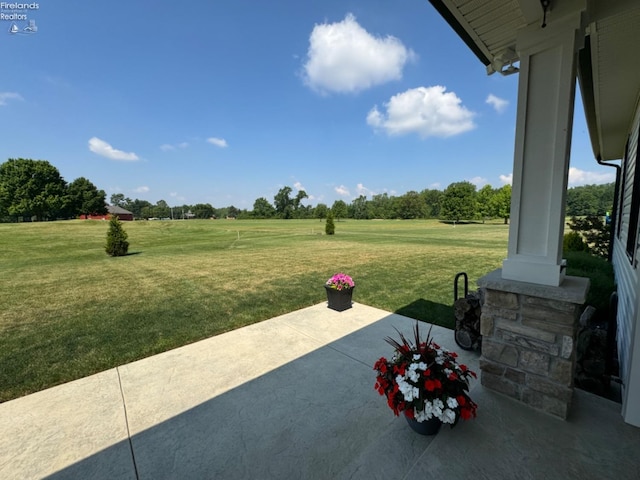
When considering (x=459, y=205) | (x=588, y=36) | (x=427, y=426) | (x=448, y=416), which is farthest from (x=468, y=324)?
(x=459, y=205)

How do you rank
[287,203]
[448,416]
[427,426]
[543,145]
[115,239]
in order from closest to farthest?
[448,416] → [427,426] → [543,145] → [115,239] → [287,203]

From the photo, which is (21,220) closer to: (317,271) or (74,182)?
(74,182)

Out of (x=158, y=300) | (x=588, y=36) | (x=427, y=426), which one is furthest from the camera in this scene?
(x=158, y=300)

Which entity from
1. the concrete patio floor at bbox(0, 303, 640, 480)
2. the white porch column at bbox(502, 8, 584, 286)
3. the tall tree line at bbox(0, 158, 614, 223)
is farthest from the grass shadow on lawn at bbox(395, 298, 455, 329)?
the tall tree line at bbox(0, 158, 614, 223)

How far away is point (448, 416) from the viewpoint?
4.82 ft

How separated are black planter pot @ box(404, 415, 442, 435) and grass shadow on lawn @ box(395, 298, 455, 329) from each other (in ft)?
7.77

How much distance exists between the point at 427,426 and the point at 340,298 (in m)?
2.75

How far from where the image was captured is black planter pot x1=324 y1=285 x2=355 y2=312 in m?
4.35

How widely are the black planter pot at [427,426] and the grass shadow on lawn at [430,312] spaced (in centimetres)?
237

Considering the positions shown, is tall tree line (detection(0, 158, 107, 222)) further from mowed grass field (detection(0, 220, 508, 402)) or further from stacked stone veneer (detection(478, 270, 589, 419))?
stacked stone veneer (detection(478, 270, 589, 419))

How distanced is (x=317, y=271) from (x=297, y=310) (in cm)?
339

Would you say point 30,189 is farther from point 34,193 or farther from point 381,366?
point 381,366

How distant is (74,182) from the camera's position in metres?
42.6

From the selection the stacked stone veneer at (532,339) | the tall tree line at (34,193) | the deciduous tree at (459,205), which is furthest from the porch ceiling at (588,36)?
the tall tree line at (34,193)
